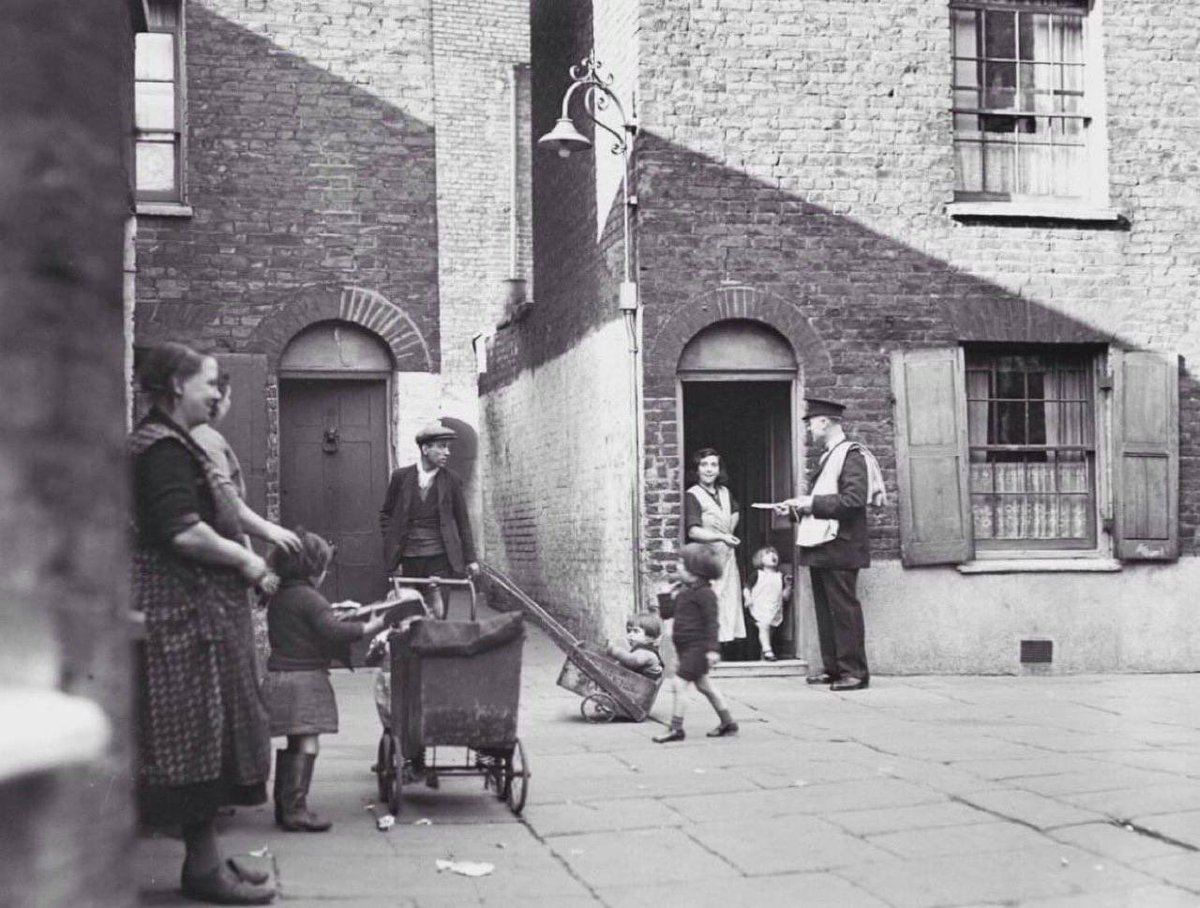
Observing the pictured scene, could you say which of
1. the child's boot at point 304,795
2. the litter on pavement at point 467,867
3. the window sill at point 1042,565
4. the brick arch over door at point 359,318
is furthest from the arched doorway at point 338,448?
the litter on pavement at point 467,867

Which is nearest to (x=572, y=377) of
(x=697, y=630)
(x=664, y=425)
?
(x=664, y=425)

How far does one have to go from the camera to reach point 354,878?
16.5ft

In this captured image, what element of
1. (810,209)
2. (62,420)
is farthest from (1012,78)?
(62,420)

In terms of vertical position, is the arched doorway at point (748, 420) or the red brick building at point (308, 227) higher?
the red brick building at point (308, 227)

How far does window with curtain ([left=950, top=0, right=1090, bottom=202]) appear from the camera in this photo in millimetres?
12156

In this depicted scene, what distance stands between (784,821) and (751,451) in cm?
723

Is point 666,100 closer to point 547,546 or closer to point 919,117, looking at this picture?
point 919,117

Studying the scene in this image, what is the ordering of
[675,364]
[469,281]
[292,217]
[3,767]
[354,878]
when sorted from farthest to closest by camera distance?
[469,281] → [292,217] → [675,364] → [354,878] → [3,767]

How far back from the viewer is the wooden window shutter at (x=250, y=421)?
11375 millimetres

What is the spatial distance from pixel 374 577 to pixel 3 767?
38.0ft

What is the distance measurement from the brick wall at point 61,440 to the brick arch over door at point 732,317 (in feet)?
34.4

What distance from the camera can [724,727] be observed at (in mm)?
8391

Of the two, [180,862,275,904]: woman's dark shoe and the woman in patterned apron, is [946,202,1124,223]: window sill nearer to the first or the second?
the woman in patterned apron

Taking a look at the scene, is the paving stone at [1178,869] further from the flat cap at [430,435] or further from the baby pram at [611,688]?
the flat cap at [430,435]
